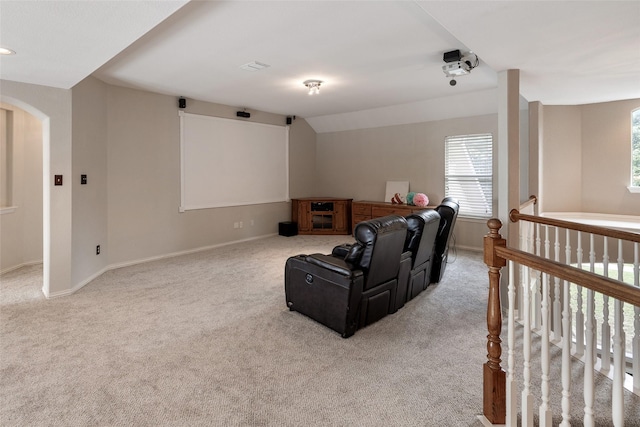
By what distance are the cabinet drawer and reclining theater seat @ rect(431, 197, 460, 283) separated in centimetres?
290

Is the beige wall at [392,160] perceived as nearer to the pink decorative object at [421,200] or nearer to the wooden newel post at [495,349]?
the pink decorative object at [421,200]

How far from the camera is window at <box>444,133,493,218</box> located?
6.07m

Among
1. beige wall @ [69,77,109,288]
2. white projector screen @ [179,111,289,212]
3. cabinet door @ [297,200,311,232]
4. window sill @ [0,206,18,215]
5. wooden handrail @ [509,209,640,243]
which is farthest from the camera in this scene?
cabinet door @ [297,200,311,232]

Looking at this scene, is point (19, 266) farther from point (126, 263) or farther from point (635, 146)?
point (635, 146)

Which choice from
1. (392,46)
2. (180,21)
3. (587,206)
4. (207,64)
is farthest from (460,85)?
(180,21)

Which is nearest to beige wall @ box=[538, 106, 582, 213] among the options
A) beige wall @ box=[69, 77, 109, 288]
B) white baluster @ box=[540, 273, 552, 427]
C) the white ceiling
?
the white ceiling

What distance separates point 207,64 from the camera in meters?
4.03

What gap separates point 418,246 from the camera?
3.62 meters

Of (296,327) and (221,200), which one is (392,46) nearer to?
(296,327)

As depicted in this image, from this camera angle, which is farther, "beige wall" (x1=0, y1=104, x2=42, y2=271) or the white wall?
"beige wall" (x1=0, y1=104, x2=42, y2=271)

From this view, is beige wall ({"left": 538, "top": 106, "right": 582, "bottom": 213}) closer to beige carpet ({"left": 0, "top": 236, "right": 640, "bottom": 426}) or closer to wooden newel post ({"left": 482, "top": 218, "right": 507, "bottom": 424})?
beige carpet ({"left": 0, "top": 236, "right": 640, "bottom": 426})

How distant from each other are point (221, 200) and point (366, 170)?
3262 mm

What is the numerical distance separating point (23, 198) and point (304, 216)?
485cm

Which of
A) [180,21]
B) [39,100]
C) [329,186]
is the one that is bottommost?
[329,186]
